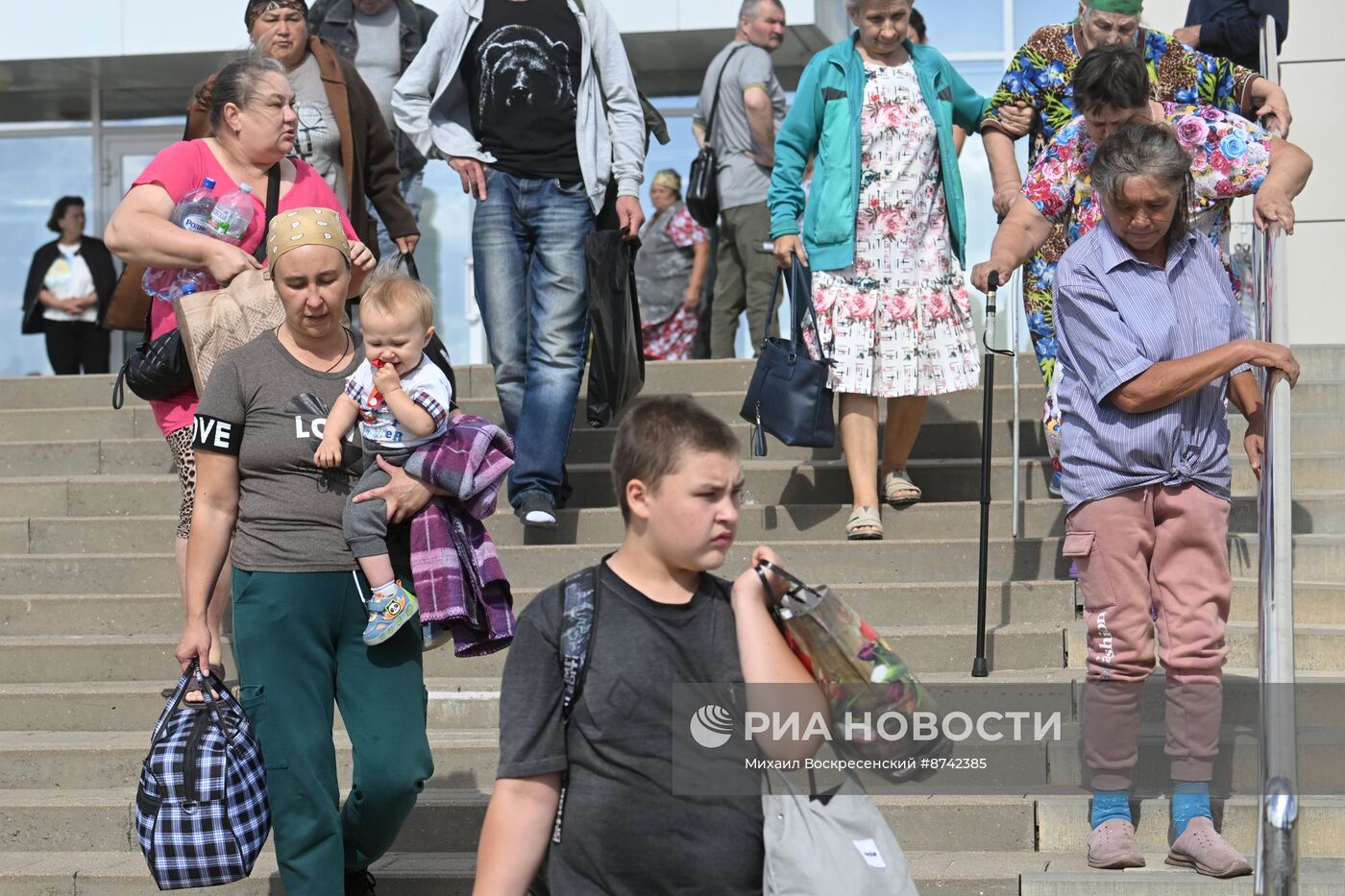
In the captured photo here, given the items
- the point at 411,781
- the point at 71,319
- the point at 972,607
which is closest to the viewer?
the point at 411,781

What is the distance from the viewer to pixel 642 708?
10.4 ft

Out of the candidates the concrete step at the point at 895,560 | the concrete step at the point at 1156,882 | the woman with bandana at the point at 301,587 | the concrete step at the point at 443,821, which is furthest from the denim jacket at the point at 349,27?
the concrete step at the point at 1156,882

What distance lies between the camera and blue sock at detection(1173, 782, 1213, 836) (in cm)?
468

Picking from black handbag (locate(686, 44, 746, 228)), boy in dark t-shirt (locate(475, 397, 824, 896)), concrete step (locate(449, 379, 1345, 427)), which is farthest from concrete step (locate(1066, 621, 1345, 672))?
black handbag (locate(686, 44, 746, 228))

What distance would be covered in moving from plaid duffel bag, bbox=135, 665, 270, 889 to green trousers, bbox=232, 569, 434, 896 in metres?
0.08

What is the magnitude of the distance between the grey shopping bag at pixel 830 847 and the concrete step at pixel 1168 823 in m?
2.12

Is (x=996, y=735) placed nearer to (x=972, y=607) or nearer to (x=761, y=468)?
(x=972, y=607)

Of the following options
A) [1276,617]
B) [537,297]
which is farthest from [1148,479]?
[537,297]

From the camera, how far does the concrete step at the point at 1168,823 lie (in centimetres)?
488

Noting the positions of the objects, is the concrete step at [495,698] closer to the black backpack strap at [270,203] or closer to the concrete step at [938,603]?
the concrete step at [938,603]

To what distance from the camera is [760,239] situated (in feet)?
32.7

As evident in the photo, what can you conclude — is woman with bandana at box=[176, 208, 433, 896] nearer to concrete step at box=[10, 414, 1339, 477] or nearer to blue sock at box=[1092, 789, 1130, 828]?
blue sock at box=[1092, 789, 1130, 828]

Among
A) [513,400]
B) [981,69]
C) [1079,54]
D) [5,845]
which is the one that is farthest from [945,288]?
[981,69]

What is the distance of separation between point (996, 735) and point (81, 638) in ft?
11.3
